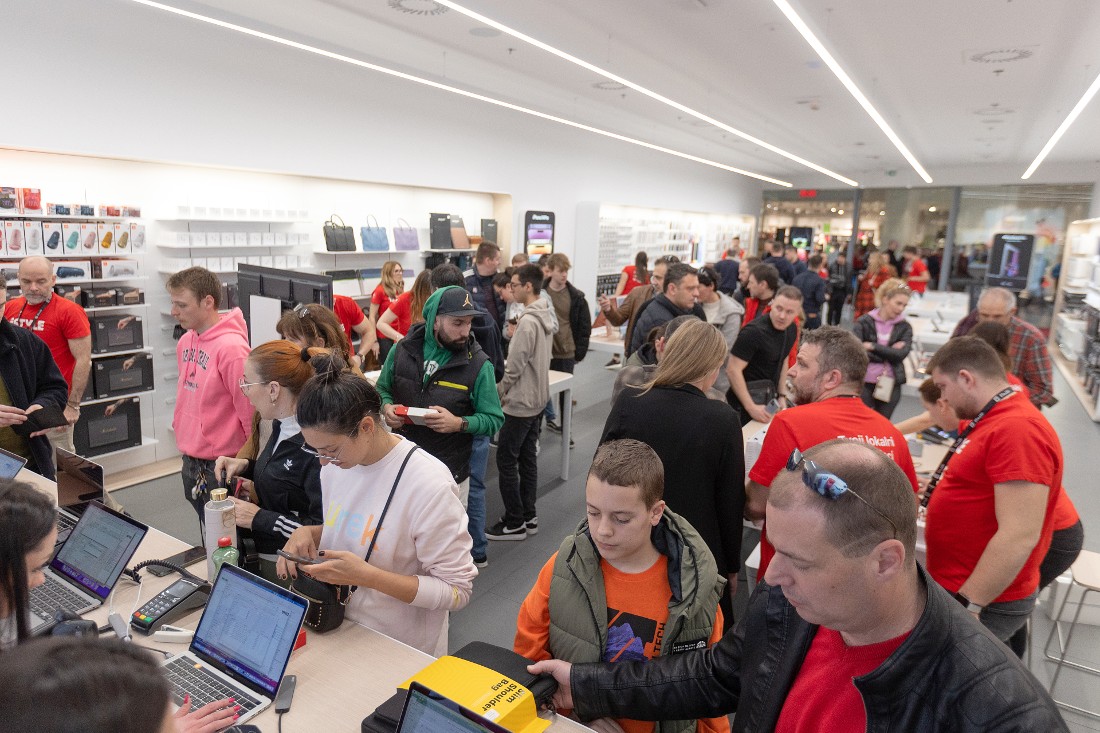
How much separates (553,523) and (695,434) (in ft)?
8.14

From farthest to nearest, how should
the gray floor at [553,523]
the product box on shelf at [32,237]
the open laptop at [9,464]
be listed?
the product box on shelf at [32,237] → the gray floor at [553,523] → the open laptop at [9,464]

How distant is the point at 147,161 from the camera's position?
5.52 metres

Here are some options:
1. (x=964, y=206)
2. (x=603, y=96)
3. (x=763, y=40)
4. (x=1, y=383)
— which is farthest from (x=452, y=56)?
(x=964, y=206)

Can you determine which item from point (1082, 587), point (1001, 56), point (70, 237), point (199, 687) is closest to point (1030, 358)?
point (1082, 587)

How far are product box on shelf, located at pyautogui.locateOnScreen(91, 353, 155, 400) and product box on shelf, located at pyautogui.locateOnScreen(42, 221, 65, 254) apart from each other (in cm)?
89

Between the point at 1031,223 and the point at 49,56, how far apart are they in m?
19.1

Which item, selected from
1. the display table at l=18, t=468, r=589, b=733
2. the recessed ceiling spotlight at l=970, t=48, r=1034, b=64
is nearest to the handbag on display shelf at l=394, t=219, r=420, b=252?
the display table at l=18, t=468, r=589, b=733

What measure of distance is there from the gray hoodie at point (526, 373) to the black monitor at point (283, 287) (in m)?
1.18

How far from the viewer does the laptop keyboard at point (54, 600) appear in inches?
80.7

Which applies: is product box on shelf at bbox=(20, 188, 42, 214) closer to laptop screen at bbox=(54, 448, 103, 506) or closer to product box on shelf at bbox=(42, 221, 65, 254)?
product box on shelf at bbox=(42, 221, 65, 254)

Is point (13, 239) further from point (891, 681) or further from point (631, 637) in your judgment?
point (891, 681)

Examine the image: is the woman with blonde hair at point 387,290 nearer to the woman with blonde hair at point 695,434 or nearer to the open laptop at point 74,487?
the open laptop at point 74,487

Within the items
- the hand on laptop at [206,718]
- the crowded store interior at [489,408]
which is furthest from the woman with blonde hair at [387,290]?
the hand on laptop at [206,718]

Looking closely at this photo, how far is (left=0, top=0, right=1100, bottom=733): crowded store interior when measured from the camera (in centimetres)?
132
